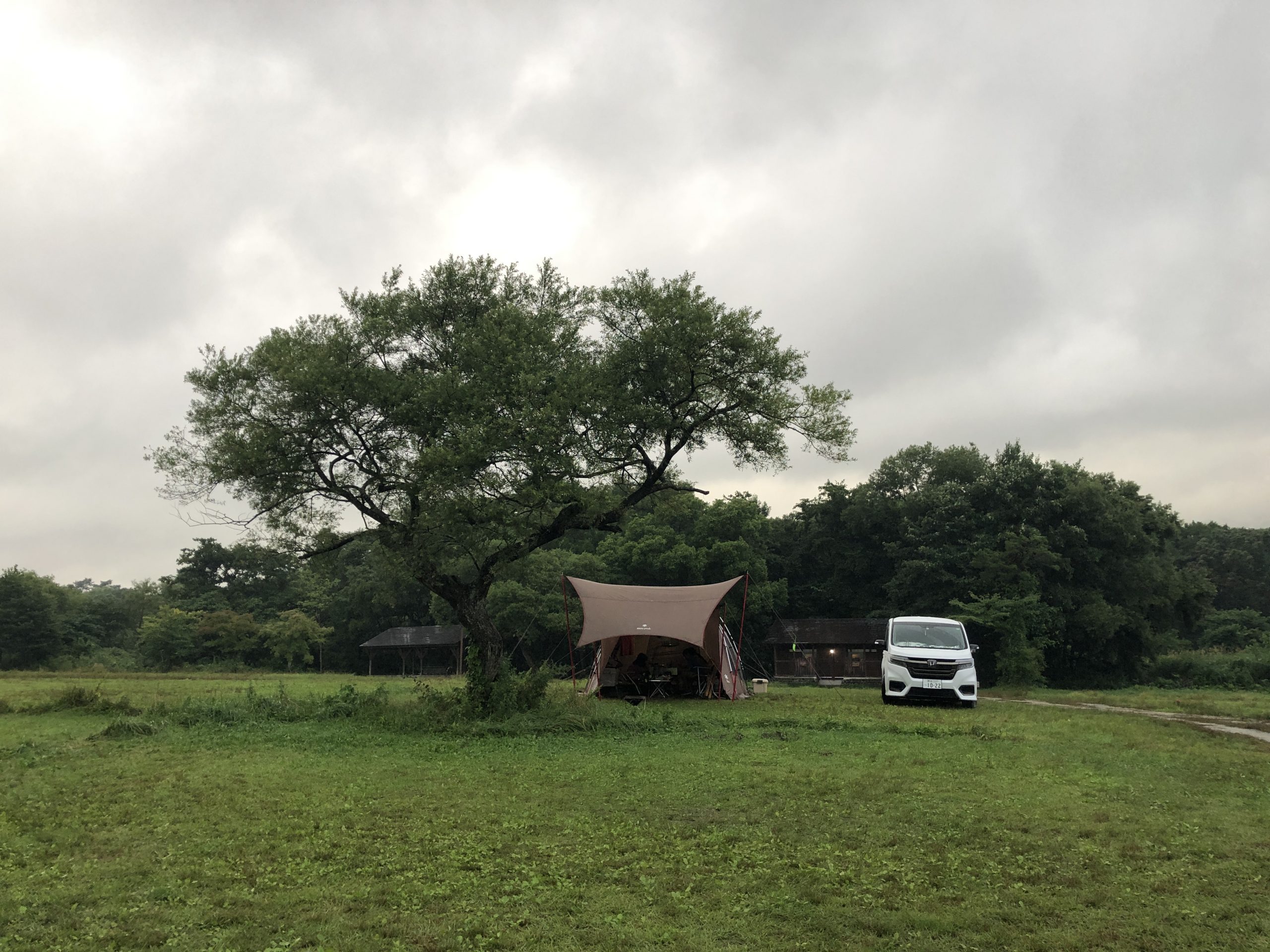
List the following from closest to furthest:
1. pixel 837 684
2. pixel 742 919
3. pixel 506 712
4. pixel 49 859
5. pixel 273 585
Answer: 1. pixel 742 919
2. pixel 49 859
3. pixel 506 712
4. pixel 837 684
5. pixel 273 585

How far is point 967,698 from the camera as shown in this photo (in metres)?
19.6

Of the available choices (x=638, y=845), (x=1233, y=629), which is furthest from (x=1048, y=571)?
(x=638, y=845)

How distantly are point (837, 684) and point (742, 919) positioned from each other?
116 ft

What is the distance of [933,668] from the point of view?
19906 mm

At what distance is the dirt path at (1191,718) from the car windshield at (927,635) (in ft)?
8.61

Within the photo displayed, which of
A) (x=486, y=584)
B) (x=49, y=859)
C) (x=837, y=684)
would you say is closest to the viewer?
(x=49, y=859)

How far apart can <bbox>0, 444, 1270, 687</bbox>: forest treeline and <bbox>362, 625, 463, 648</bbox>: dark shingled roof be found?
3.66 feet

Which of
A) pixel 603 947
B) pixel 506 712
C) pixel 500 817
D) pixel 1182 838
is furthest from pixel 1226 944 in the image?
pixel 506 712

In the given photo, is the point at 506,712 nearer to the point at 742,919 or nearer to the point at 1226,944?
the point at 742,919

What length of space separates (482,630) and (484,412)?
203 inches

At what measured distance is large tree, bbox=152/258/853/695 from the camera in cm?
1648

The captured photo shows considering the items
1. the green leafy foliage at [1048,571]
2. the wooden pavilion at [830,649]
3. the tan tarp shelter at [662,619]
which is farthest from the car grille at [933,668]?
the wooden pavilion at [830,649]

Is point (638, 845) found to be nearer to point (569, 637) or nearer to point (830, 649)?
point (569, 637)

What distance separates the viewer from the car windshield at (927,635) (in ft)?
67.5
